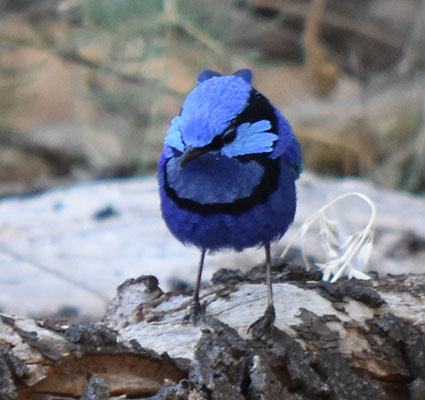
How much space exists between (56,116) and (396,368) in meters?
7.38

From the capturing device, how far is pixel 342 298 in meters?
2.57

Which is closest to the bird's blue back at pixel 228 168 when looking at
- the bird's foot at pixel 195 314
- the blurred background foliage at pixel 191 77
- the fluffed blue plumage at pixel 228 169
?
the fluffed blue plumage at pixel 228 169

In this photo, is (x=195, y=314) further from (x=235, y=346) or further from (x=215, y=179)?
(x=215, y=179)

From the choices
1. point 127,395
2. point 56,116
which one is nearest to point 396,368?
point 127,395

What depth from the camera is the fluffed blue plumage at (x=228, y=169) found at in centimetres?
222

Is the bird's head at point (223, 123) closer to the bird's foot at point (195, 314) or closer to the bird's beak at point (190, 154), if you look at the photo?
the bird's beak at point (190, 154)

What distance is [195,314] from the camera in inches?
94.2

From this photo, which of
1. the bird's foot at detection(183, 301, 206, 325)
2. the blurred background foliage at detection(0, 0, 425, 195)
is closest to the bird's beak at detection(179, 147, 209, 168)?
the bird's foot at detection(183, 301, 206, 325)

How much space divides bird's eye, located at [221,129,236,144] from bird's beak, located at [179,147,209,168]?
0.07 meters

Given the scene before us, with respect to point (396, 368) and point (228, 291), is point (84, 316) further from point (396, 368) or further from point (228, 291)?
point (396, 368)

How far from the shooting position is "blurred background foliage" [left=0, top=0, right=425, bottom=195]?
19.9 ft

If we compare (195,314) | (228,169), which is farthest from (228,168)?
(195,314)

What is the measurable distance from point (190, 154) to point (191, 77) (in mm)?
5176

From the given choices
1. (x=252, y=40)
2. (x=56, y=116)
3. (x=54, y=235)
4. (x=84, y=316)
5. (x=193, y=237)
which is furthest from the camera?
(x=56, y=116)
